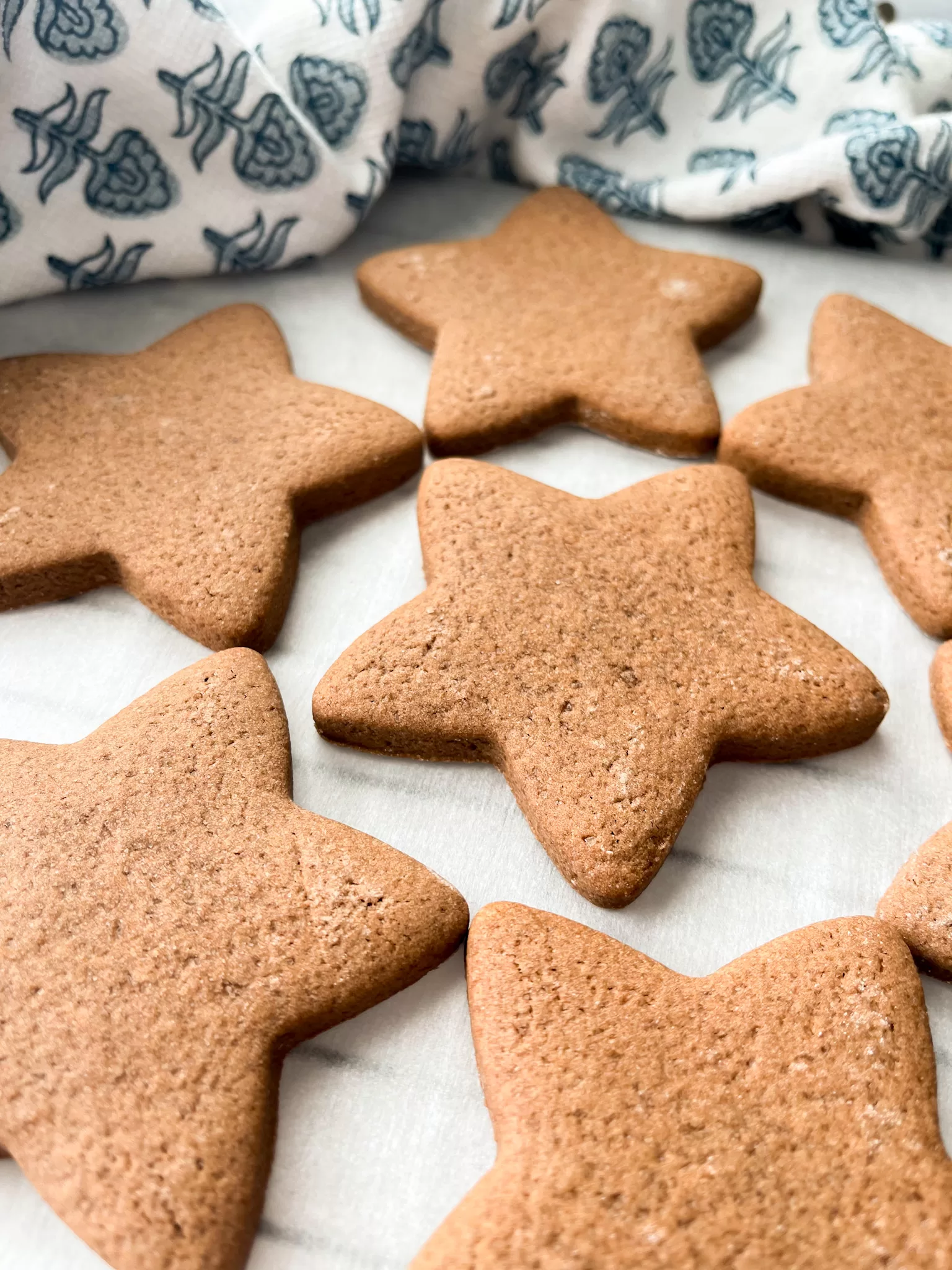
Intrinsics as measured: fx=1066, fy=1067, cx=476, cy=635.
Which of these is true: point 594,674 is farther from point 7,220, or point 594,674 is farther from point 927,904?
point 7,220

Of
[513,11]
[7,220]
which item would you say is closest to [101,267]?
[7,220]

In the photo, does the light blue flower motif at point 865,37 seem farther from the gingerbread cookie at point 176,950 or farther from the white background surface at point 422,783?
the gingerbread cookie at point 176,950

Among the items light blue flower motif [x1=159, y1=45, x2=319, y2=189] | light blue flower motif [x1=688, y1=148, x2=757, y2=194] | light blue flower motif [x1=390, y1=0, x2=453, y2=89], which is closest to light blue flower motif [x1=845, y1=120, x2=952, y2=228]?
light blue flower motif [x1=688, y1=148, x2=757, y2=194]

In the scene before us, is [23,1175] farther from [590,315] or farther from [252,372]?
[590,315]

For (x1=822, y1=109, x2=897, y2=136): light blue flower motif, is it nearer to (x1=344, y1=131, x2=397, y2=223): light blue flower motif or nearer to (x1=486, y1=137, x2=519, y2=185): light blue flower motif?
(x1=486, y1=137, x2=519, y2=185): light blue flower motif

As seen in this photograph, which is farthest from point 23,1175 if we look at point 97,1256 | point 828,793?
point 828,793

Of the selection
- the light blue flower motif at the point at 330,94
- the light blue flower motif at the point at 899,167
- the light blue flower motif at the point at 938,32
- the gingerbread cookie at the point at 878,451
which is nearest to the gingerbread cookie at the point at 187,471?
the light blue flower motif at the point at 330,94
